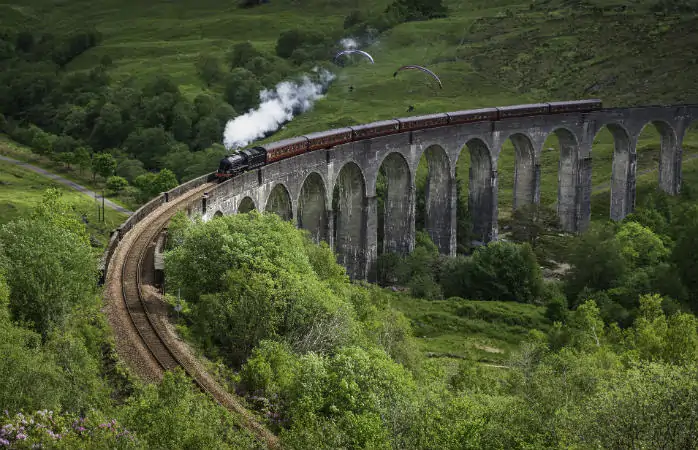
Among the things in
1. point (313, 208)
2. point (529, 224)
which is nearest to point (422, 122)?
point (313, 208)

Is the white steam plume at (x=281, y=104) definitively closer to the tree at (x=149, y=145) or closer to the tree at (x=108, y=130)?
the tree at (x=149, y=145)

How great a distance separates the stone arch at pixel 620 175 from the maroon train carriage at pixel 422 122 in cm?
2850

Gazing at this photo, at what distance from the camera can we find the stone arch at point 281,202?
66.2 metres

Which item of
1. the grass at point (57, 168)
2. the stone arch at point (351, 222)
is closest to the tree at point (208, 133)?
the grass at point (57, 168)

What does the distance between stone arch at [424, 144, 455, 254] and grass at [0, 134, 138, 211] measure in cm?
3352

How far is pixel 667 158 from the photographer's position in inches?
4343

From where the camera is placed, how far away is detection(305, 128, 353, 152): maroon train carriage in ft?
229

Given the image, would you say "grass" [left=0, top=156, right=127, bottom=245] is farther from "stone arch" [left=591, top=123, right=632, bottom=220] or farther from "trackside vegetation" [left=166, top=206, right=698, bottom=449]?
"stone arch" [left=591, top=123, right=632, bottom=220]

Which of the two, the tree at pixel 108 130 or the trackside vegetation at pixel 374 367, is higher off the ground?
the tree at pixel 108 130

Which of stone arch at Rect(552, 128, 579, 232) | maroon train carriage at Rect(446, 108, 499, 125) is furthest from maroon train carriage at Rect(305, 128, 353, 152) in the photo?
stone arch at Rect(552, 128, 579, 232)

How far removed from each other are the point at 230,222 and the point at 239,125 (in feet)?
266

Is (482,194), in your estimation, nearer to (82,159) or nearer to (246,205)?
(246,205)

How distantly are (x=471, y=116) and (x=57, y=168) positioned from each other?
185ft

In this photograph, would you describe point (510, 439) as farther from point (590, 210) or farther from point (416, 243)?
point (590, 210)
